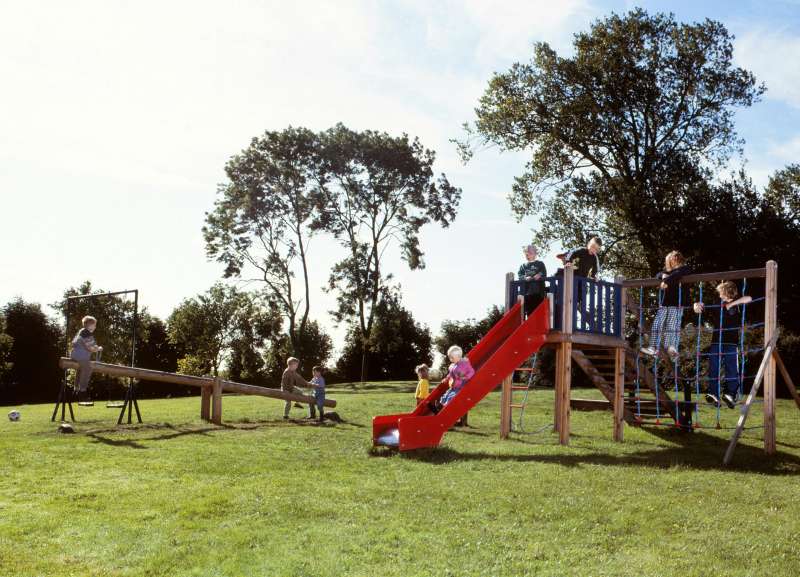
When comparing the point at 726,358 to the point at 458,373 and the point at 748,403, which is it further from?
the point at 458,373

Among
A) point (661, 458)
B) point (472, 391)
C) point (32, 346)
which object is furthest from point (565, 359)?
point (32, 346)

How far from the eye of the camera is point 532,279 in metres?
14.8

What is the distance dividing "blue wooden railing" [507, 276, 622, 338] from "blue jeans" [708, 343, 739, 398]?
72.6 inches

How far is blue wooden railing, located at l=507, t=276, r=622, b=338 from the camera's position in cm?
1453

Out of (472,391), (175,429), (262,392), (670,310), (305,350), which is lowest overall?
(175,429)

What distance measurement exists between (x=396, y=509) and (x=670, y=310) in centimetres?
783

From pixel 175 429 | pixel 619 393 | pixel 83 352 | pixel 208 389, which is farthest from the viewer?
pixel 208 389

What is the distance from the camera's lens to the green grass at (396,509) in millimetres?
7215

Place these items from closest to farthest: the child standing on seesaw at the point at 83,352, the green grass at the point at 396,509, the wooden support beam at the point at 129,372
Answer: the green grass at the point at 396,509
the child standing on seesaw at the point at 83,352
the wooden support beam at the point at 129,372

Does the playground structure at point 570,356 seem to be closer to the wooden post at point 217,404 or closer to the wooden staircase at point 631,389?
the wooden staircase at point 631,389

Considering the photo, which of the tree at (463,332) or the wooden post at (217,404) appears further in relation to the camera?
the tree at (463,332)

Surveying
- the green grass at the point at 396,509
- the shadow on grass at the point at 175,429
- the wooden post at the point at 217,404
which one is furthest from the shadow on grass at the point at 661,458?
the wooden post at the point at 217,404

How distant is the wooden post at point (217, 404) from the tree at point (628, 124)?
19141mm

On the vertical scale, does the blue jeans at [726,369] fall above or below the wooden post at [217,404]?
above
